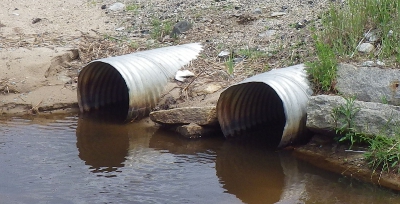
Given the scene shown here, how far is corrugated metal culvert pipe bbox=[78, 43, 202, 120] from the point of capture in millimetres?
6508

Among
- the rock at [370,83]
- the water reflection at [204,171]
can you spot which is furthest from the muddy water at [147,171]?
the rock at [370,83]

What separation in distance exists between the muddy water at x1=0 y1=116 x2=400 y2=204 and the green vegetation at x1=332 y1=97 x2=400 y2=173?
28 centimetres

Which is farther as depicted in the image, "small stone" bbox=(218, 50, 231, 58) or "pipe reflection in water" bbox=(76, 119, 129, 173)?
"small stone" bbox=(218, 50, 231, 58)

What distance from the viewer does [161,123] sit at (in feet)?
21.1

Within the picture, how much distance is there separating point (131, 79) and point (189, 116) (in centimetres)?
75

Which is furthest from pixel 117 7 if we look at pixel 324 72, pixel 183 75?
pixel 324 72

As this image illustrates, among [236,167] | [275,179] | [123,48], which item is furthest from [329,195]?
[123,48]

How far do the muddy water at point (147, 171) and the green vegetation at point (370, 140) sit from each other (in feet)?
0.91

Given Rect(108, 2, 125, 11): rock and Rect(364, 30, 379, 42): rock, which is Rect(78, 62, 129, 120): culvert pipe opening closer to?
Rect(108, 2, 125, 11): rock

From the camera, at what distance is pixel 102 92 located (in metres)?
7.36

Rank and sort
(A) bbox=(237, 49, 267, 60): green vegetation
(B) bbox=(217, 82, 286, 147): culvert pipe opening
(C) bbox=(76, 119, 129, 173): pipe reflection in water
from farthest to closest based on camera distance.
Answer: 1. (A) bbox=(237, 49, 267, 60): green vegetation
2. (B) bbox=(217, 82, 286, 147): culvert pipe opening
3. (C) bbox=(76, 119, 129, 173): pipe reflection in water

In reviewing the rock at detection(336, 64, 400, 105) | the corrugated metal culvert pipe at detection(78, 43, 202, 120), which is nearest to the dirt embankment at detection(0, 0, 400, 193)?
the corrugated metal culvert pipe at detection(78, 43, 202, 120)

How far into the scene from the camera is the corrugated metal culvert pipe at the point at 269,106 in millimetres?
5625

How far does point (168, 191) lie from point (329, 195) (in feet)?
4.13
